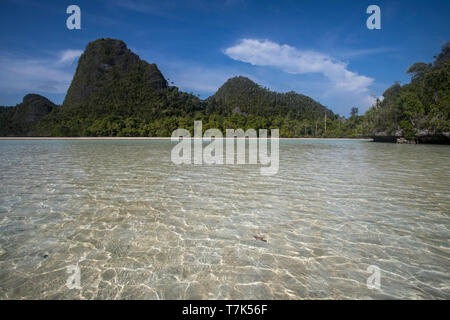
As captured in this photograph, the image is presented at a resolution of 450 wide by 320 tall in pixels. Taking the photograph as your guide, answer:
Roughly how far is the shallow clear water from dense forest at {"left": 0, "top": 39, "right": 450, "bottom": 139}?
35712 millimetres

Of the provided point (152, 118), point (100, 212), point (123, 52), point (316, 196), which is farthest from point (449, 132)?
point (123, 52)

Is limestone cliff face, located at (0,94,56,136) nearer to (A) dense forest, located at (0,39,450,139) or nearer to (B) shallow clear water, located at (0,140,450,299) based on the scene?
(A) dense forest, located at (0,39,450,139)

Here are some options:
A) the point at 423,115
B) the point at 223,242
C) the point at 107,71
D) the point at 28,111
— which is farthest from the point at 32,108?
the point at 423,115

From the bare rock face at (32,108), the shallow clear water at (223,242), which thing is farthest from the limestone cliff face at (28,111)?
the shallow clear water at (223,242)

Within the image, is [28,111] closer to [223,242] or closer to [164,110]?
[164,110]

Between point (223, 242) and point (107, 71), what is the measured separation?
114 m

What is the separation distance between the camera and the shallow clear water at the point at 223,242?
266cm

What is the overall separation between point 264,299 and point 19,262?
319cm

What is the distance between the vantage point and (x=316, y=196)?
6.01 metres

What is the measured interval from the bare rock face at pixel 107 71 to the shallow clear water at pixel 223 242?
290ft

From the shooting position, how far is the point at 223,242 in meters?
3.68

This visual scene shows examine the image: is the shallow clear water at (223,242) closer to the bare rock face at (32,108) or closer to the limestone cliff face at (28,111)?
the limestone cliff face at (28,111)
